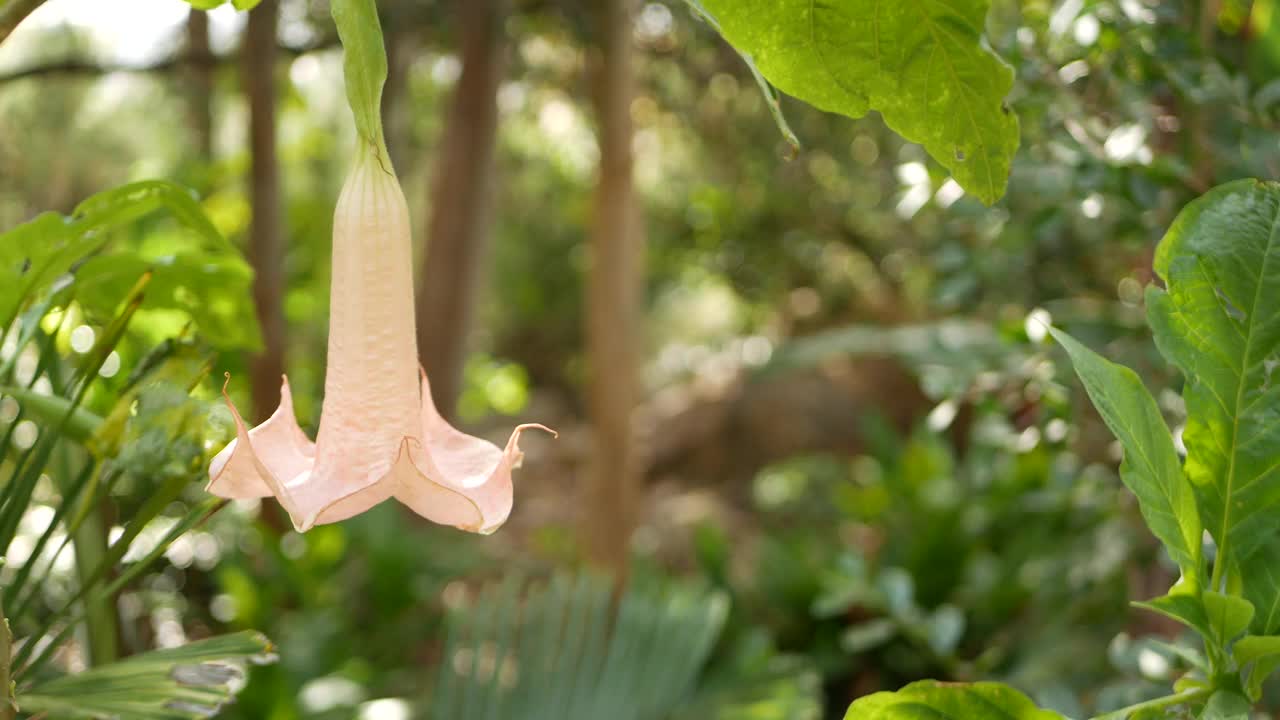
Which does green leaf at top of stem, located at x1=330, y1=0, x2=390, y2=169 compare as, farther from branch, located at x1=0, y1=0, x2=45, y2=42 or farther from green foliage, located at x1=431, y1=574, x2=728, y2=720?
green foliage, located at x1=431, y1=574, x2=728, y2=720

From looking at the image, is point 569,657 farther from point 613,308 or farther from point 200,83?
point 200,83

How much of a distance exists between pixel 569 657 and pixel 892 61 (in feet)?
3.81

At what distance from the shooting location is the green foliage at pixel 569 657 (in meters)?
1.41

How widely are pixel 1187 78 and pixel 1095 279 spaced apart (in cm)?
73

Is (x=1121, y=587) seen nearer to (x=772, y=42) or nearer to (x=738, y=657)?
(x=738, y=657)

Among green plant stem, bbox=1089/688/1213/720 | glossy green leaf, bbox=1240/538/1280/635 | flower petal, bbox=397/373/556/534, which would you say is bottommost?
green plant stem, bbox=1089/688/1213/720

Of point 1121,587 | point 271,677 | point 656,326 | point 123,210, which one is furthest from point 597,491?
point 656,326

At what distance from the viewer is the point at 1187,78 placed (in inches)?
38.6

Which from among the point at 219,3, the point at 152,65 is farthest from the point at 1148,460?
the point at 152,65

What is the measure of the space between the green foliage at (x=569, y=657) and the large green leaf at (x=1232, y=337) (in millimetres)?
1029

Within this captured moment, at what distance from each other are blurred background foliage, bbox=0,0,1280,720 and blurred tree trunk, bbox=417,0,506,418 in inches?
1.5

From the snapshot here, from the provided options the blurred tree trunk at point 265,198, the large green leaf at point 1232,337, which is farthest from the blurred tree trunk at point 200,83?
the large green leaf at point 1232,337

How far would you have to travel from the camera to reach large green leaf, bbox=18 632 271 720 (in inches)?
20.3

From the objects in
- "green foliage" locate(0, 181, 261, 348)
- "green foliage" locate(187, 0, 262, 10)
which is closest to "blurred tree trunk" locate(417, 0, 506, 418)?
"green foliage" locate(0, 181, 261, 348)
